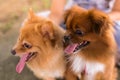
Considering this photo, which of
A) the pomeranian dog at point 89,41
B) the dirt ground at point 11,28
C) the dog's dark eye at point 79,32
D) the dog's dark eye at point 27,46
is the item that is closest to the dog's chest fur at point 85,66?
the pomeranian dog at point 89,41

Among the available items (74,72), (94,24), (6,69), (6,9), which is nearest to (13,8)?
(6,9)

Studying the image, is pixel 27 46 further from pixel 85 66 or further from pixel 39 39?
pixel 85 66

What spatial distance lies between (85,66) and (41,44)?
434 mm

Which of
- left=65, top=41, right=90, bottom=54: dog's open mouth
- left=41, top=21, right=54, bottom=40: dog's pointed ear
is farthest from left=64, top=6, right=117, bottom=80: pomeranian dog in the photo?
left=41, top=21, right=54, bottom=40: dog's pointed ear

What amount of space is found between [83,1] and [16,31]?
121 cm

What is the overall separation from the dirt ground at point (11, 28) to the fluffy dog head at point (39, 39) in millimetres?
722

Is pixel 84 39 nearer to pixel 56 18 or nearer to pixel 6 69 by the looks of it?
pixel 56 18

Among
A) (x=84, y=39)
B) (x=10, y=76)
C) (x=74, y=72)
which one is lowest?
(x=10, y=76)

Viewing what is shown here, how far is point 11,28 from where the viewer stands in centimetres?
403

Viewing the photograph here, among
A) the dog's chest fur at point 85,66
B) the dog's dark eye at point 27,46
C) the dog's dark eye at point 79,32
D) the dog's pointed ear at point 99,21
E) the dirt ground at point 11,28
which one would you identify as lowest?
the dirt ground at point 11,28

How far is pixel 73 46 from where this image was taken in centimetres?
242

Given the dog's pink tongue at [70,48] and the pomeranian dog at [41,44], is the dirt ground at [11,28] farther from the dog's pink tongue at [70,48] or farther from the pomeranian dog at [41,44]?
the dog's pink tongue at [70,48]

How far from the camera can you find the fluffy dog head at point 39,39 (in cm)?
240

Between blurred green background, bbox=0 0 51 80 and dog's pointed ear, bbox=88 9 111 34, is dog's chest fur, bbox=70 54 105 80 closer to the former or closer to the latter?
dog's pointed ear, bbox=88 9 111 34
